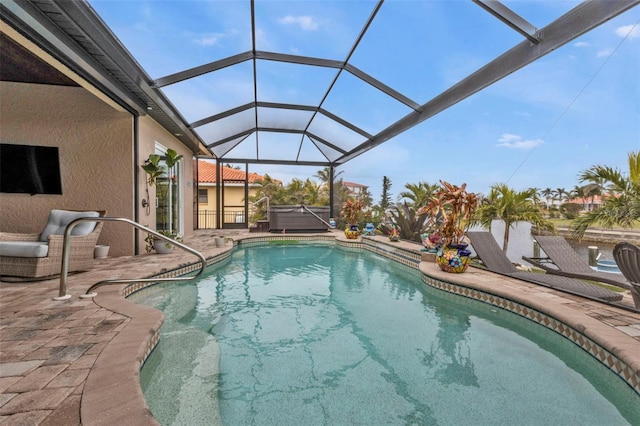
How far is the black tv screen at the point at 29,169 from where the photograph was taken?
18.0 ft

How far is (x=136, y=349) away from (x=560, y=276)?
521cm

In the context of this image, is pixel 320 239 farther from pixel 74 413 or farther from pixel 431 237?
pixel 74 413

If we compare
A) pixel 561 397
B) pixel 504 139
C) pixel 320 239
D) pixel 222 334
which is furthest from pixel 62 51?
pixel 504 139

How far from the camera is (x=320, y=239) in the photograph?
10938mm

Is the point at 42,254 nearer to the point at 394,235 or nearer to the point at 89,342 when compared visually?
the point at 89,342

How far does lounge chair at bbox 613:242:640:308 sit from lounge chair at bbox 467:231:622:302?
0.44 metres

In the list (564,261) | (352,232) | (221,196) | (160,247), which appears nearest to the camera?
(564,261)

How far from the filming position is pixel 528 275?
4.63 m

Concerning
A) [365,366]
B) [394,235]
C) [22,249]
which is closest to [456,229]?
[365,366]

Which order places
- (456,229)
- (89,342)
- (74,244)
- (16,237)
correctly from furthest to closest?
(456,229), (16,237), (74,244), (89,342)

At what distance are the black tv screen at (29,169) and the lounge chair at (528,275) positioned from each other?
7404 millimetres

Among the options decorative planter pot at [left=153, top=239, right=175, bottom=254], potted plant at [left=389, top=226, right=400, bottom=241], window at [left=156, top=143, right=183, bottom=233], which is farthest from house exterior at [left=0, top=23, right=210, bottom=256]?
potted plant at [left=389, top=226, right=400, bottom=241]

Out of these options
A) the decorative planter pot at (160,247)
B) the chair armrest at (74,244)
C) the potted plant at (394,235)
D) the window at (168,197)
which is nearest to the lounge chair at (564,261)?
the potted plant at (394,235)

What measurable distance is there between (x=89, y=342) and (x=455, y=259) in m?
4.68
